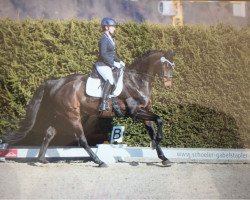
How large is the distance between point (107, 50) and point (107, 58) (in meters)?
0.08

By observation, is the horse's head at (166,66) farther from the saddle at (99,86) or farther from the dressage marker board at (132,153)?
the dressage marker board at (132,153)

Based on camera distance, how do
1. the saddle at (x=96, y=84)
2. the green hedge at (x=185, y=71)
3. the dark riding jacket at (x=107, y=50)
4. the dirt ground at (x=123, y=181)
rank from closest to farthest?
1. the dirt ground at (x=123, y=181)
2. the dark riding jacket at (x=107, y=50)
3. the saddle at (x=96, y=84)
4. the green hedge at (x=185, y=71)

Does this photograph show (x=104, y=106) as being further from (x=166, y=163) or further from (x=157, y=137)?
(x=166, y=163)

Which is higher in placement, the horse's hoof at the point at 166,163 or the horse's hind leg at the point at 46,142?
the horse's hind leg at the point at 46,142

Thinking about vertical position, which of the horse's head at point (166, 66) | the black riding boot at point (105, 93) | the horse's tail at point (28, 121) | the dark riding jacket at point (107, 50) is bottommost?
the horse's tail at point (28, 121)

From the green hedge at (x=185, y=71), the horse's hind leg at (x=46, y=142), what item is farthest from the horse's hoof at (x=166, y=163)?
the horse's hind leg at (x=46, y=142)

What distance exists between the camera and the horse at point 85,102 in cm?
501

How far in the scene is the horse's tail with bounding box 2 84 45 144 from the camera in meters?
4.95

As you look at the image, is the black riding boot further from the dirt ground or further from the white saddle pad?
the dirt ground

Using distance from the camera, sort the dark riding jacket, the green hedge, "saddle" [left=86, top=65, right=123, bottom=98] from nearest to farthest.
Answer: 1. the dark riding jacket
2. "saddle" [left=86, top=65, right=123, bottom=98]
3. the green hedge

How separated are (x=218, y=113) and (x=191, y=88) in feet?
1.36

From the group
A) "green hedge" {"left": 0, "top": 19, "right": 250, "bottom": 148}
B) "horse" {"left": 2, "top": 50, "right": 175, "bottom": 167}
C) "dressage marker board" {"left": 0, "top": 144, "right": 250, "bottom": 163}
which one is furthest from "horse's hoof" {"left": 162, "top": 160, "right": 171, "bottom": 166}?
"green hedge" {"left": 0, "top": 19, "right": 250, "bottom": 148}

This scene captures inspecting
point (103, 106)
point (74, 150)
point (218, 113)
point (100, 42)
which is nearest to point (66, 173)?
point (74, 150)

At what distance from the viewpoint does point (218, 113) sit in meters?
5.24
